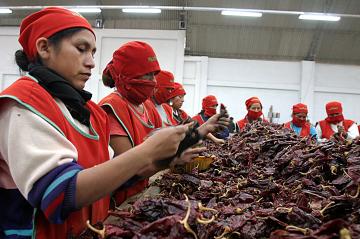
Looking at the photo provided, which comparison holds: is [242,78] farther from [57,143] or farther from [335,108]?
[57,143]

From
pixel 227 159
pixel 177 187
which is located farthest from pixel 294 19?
pixel 177 187

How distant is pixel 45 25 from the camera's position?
192 cm

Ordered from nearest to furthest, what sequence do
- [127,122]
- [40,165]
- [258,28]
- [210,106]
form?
[40,165] → [127,122] → [210,106] → [258,28]

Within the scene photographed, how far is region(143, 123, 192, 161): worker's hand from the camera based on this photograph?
1691mm

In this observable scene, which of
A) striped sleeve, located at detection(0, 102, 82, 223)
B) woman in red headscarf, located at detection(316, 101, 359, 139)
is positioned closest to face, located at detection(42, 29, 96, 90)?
striped sleeve, located at detection(0, 102, 82, 223)

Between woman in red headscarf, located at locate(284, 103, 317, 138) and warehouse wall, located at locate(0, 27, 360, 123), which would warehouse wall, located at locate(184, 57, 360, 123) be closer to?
warehouse wall, located at locate(0, 27, 360, 123)

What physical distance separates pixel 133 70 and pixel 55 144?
1.82m

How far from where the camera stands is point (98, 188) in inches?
60.9

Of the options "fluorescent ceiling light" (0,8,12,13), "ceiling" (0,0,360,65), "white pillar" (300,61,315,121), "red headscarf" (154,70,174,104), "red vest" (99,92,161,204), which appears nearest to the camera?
"red vest" (99,92,161,204)

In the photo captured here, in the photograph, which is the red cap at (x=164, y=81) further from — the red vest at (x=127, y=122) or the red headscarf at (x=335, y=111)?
the red headscarf at (x=335, y=111)

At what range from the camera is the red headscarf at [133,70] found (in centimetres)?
332

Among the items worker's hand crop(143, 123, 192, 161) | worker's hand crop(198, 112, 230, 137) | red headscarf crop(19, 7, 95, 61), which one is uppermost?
red headscarf crop(19, 7, 95, 61)

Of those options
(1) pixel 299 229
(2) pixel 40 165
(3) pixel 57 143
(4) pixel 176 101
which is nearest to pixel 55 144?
(3) pixel 57 143

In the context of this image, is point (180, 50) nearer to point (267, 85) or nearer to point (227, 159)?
point (267, 85)
